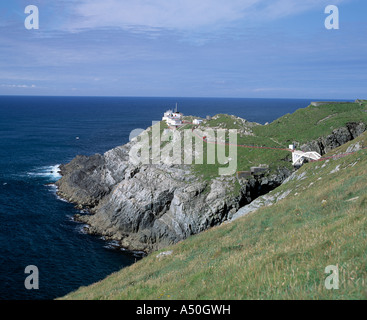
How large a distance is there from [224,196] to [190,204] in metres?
5.37

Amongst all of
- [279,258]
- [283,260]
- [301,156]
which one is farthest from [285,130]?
[283,260]

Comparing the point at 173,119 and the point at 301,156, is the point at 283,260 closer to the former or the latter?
the point at 301,156

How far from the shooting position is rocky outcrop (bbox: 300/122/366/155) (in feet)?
176

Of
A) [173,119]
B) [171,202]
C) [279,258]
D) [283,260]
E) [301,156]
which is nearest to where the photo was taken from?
[283,260]

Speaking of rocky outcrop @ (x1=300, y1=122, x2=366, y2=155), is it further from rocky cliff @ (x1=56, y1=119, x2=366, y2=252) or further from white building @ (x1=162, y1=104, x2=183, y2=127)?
white building @ (x1=162, y1=104, x2=183, y2=127)

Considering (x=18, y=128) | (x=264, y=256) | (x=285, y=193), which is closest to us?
(x=264, y=256)

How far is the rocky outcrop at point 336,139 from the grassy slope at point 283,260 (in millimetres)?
32274

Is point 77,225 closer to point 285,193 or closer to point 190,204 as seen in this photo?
point 190,204

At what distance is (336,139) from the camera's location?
54.9 metres

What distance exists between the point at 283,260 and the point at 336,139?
49.7 m

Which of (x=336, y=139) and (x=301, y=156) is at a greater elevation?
(x=336, y=139)

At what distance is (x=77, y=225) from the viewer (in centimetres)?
5412

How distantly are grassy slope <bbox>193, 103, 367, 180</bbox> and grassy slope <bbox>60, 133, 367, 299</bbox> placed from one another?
28.9 meters
